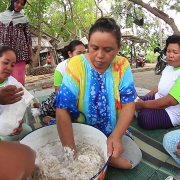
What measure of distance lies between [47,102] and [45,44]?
844cm

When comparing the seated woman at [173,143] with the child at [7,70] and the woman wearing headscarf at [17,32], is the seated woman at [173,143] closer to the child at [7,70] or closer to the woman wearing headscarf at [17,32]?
the child at [7,70]

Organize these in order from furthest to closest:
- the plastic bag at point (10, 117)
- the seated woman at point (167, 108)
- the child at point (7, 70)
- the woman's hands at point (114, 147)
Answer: the seated woman at point (167, 108) < the child at point (7, 70) < the plastic bag at point (10, 117) < the woman's hands at point (114, 147)

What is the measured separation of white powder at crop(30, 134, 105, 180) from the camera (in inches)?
37.8

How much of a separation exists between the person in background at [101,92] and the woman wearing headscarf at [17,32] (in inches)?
65.3

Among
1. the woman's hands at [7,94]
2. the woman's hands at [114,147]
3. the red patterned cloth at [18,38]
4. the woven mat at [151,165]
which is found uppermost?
the red patterned cloth at [18,38]

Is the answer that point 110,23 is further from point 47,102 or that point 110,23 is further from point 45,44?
point 45,44

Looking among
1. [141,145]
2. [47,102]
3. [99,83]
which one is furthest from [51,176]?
[47,102]

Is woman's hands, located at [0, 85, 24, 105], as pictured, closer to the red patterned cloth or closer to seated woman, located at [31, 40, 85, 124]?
seated woman, located at [31, 40, 85, 124]

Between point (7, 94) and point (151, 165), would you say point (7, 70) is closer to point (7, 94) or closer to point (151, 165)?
point (7, 94)

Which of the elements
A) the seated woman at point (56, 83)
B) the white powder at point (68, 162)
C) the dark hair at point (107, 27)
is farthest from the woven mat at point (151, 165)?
the seated woman at point (56, 83)

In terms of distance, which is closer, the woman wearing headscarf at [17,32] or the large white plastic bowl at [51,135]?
the large white plastic bowl at [51,135]

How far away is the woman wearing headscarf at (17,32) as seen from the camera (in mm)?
2354

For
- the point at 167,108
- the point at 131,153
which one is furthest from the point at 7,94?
the point at 167,108

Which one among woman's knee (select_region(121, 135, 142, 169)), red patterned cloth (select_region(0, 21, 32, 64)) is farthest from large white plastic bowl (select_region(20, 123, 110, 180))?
red patterned cloth (select_region(0, 21, 32, 64))
